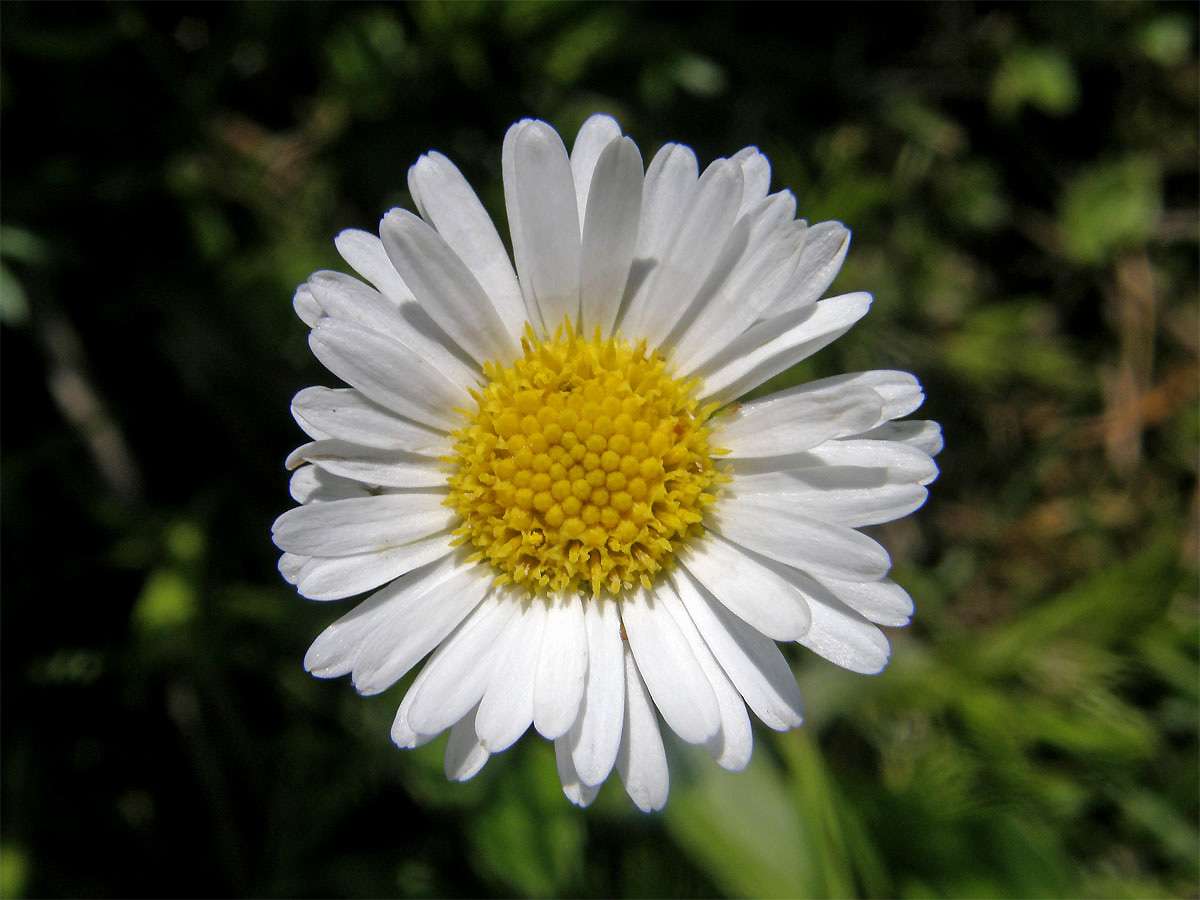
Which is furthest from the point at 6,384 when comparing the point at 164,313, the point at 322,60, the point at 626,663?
the point at 626,663

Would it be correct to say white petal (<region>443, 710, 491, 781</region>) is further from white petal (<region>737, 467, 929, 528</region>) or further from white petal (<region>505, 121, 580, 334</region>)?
white petal (<region>505, 121, 580, 334</region>)

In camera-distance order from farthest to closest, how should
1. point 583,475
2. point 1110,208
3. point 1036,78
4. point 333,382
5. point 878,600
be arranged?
point 1110,208, point 1036,78, point 333,382, point 583,475, point 878,600

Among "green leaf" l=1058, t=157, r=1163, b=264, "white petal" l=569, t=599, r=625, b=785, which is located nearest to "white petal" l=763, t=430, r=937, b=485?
"white petal" l=569, t=599, r=625, b=785

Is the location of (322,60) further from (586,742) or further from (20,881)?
(20,881)

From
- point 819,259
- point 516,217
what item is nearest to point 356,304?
point 516,217

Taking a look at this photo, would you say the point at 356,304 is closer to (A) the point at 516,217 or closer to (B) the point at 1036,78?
(A) the point at 516,217

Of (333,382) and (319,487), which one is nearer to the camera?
(319,487)
